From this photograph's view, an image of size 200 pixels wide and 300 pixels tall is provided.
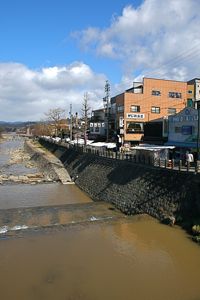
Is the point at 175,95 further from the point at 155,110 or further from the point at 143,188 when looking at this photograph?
the point at 143,188

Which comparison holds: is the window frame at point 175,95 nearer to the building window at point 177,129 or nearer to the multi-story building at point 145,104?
the multi-story building at point 145,104

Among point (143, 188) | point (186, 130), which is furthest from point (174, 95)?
point (143, 188)

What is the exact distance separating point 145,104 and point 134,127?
14.8 ft

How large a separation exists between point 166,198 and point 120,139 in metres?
27.1

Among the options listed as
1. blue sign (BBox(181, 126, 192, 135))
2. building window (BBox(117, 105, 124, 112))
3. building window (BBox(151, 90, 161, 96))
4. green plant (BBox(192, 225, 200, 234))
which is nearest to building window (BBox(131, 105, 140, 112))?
building window (BBox(117, 105, 124, 112))

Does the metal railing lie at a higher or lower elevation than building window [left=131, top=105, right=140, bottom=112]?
lower

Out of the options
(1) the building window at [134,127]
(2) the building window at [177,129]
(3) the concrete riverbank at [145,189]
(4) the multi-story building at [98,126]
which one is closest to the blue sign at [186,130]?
(2) the building window at [177,129]

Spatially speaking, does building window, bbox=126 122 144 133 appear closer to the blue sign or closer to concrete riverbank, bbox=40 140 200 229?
concrete riverbank, bbox=40 140 200 229

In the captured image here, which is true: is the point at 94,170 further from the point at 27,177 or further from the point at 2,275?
the point at 2,275

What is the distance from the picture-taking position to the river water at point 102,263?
1506cm

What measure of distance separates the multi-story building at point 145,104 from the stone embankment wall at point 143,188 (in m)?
14.4

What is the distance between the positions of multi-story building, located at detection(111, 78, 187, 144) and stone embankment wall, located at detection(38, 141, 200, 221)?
14.4 m

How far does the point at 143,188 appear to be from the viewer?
27812mm

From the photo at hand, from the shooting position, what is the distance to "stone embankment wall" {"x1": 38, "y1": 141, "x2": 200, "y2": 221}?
22875 mm
